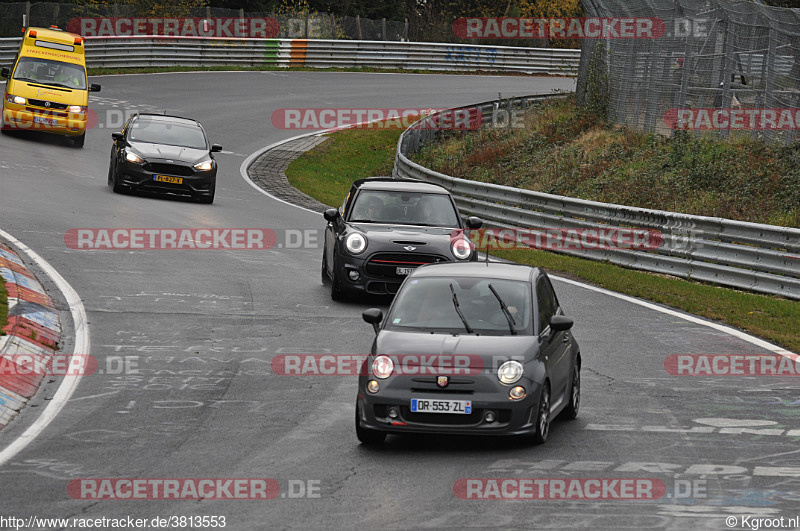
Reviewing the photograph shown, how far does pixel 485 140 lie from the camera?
3462 cm

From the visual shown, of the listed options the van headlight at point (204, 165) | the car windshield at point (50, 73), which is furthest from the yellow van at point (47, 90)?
the van headlight at point (204, 165)

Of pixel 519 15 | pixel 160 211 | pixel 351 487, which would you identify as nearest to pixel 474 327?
pixel 351 487

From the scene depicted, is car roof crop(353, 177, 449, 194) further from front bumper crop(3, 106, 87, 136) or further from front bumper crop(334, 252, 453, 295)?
front bumper crop(3, 106, 87, 136)

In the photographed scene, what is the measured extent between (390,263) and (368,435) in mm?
6741

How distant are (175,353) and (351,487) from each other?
16.5ft

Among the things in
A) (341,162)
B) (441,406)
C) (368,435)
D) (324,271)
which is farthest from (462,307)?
(341,162)

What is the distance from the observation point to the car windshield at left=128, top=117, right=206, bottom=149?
25828 millimetres

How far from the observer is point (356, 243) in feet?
53.4

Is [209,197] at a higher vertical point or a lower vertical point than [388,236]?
lower

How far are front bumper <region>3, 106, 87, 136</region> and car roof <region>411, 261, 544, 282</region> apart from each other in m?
22.5

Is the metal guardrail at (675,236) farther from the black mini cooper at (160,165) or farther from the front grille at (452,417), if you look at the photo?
the front grille at (452,417)

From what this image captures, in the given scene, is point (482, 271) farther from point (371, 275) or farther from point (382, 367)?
point (371, 275)

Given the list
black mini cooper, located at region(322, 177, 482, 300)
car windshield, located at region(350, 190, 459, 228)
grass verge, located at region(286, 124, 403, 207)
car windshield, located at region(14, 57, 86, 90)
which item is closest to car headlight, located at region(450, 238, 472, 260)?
black mini cooper, located at region(322, 177, 482, 300)

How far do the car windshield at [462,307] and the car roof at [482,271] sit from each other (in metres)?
0.09
